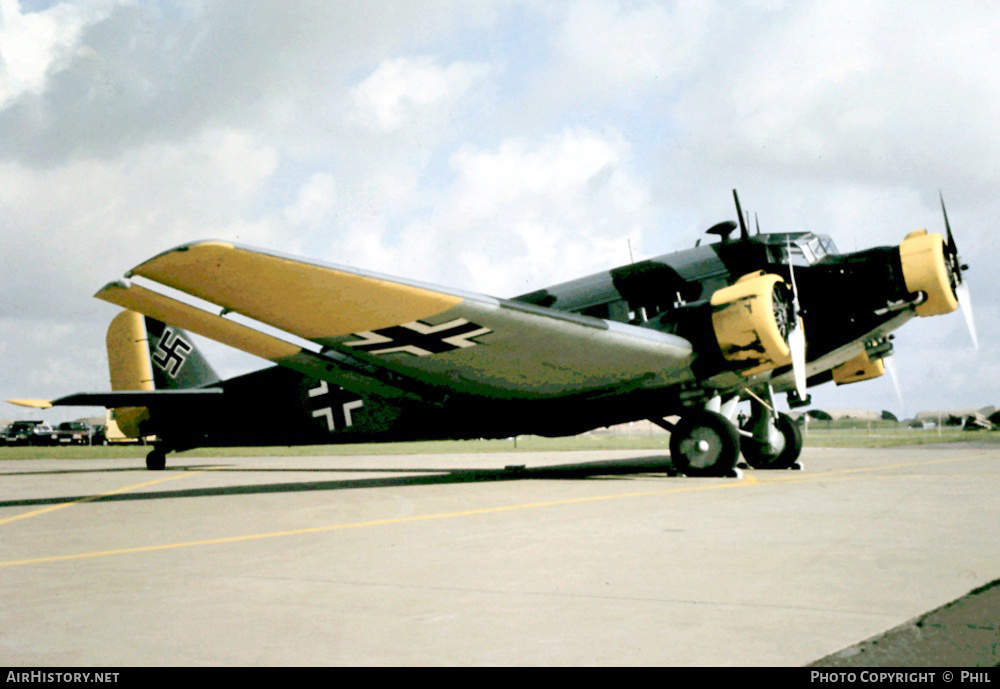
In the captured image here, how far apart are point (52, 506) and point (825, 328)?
43.2 ft

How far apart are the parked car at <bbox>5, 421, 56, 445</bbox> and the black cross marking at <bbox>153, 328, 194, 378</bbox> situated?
5412 centimetres

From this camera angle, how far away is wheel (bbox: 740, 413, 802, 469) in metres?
17.3

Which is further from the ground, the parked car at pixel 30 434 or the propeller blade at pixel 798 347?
the parked car at pixel 30 434

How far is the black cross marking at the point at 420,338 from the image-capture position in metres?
11.8

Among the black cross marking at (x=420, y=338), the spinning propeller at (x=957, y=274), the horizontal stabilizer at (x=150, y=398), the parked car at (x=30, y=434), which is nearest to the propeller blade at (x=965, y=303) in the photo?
the spinning propeller at (x=957, y=274)

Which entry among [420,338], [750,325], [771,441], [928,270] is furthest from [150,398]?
[928,270]

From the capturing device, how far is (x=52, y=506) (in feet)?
39.9

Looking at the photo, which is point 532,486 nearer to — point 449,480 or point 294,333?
point 449,480

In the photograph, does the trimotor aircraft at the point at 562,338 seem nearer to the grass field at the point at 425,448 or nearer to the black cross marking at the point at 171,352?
the black cross marking at the point at 171,352

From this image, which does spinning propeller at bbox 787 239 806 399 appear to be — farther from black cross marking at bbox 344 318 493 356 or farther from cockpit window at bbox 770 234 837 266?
black cross marking at bbox 344 318 493 356

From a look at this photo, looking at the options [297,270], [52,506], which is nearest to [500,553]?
[297,270]

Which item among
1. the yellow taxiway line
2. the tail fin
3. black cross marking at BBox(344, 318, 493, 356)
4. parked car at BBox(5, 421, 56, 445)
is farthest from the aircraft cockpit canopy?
parked car at BBox(5, 421, 56, 445)

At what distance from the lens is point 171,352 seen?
20891mm

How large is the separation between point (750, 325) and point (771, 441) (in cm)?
528
